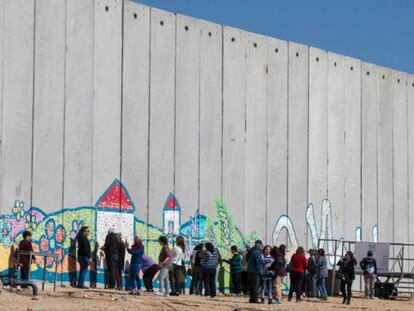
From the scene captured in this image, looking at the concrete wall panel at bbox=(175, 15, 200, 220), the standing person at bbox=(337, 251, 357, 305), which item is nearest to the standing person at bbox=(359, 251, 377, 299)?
the standing person at bbox=(337, 251, 357, 305)

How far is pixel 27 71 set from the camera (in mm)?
28031

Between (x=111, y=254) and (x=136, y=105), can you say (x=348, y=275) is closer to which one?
(x=111, y=254)

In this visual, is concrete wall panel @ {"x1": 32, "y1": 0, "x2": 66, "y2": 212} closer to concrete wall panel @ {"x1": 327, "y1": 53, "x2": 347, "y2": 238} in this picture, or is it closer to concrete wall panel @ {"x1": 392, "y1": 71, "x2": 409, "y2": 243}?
concrete wall panel @ {"x1": 327, "y1": 53, "x2": 347, "y2": 238}

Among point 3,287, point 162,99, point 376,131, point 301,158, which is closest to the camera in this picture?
point 3,287

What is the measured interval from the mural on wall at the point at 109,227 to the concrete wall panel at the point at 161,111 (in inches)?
16.8

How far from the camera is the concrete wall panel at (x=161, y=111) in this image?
31.4m

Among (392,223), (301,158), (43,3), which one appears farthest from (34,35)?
(392,223)

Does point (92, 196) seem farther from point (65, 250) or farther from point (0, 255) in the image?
point (0, 255)

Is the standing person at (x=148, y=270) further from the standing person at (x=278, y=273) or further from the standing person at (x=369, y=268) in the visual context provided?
the standing person at (x=369, y=268)

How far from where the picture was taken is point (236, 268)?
3206 centimetres

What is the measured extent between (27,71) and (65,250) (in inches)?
175

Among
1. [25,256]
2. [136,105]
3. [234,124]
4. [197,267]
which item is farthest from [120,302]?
[234,124]

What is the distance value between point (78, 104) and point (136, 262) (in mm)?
4196

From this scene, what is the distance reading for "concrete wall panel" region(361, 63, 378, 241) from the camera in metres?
39.6
